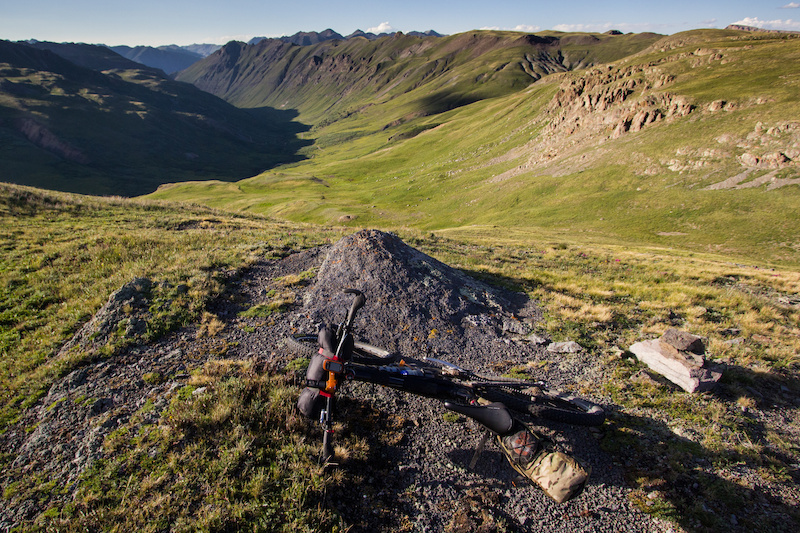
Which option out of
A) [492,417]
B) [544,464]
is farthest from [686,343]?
[492,417]

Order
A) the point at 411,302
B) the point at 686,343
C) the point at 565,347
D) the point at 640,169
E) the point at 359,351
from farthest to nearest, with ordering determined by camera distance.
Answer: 1. the point at 640,169
2. the point at 411,302
3. the point at 565,347
4. the point at 686,343
5. the point at 359,351

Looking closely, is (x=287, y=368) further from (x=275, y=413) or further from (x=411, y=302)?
(x=411, y=302)

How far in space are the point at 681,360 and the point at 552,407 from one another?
15.1 ft

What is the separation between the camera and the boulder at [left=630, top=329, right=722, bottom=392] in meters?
8.41

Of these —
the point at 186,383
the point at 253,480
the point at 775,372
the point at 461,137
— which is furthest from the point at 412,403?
the point at 461,137

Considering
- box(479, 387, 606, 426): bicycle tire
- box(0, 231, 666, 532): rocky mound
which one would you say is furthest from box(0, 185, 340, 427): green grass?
box(479, 387, 606, 426): bicycle tire

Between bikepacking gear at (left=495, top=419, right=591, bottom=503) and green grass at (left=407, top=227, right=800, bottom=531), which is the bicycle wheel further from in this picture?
green grass at (left=407, top=227, right=800, bottom=531)

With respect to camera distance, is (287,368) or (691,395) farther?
(287,368)

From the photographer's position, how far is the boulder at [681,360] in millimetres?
8406

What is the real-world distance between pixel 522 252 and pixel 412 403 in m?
22.0

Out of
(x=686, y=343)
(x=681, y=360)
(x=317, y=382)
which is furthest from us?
(x=686, y=343)

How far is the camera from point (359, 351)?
7.91m

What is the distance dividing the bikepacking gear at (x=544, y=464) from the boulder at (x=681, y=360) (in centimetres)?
562

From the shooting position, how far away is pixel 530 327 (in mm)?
11906
